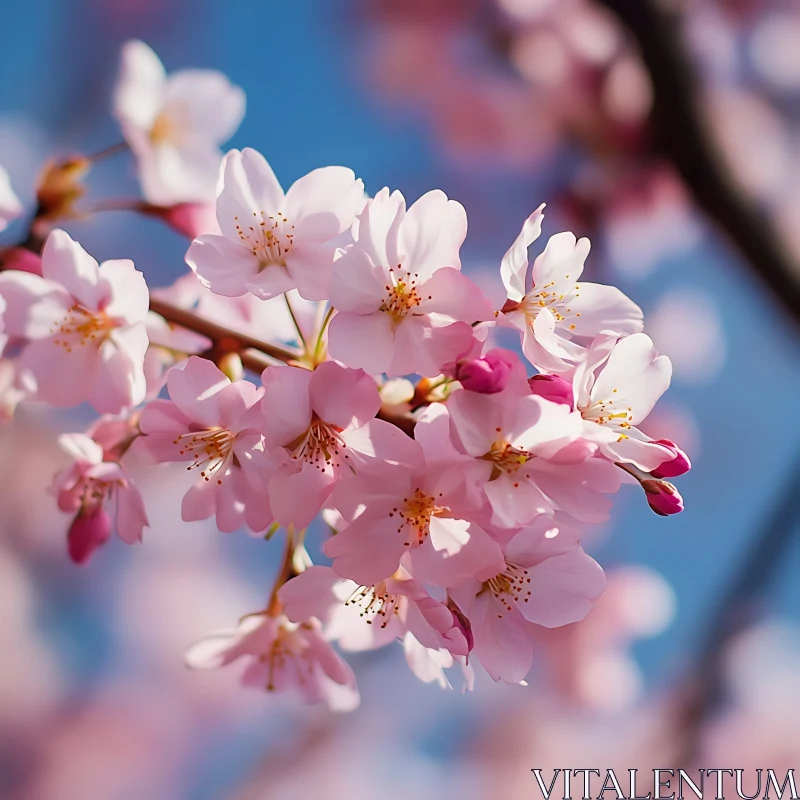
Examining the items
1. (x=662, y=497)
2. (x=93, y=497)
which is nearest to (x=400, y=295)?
(x=662, y=497)

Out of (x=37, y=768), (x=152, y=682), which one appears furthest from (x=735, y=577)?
(x=37, y=768)

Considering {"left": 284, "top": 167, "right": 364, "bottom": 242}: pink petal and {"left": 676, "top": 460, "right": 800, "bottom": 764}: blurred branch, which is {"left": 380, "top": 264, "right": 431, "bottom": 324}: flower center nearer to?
{"left": 284, "top": 167, "right": 364, "bottom": 242}: pink petal

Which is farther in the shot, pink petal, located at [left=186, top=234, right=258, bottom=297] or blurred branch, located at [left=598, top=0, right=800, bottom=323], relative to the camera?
blurred branch, located at [left=598, top=0, right=800, bottom=323]

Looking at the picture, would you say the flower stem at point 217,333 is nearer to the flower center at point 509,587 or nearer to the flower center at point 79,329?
the flower center at point 79,329

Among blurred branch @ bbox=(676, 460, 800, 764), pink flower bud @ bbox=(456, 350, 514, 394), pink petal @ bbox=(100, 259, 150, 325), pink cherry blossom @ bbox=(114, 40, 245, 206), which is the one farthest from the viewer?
blurred branch @ bbox=(676, 460, 800, 764)

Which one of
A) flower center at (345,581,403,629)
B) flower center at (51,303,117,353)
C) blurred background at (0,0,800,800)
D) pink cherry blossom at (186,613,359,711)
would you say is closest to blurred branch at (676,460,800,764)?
blurred background at (0,0,800,800)

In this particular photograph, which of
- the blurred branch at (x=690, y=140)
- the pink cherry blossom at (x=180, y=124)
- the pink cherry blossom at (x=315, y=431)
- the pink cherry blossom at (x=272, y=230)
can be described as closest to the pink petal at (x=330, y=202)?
the pink cherry blossom at (x=272, y=230)
